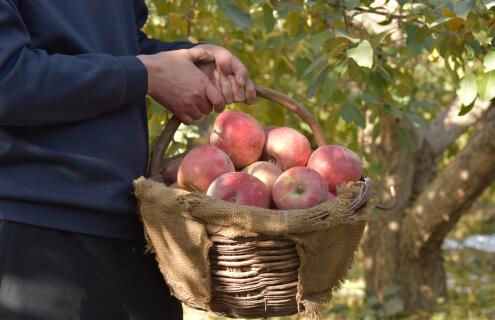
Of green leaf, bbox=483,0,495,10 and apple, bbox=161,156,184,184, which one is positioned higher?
green leaf, bbox=483,0,495,10

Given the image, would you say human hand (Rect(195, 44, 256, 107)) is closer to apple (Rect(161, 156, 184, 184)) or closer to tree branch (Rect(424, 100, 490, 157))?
apple (Rect(161, 156, 184, 184))

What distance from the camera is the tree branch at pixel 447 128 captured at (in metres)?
4.48

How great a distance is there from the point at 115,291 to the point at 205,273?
0.67ft

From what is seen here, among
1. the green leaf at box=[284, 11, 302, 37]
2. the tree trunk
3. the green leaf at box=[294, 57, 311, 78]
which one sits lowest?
the tree trunk

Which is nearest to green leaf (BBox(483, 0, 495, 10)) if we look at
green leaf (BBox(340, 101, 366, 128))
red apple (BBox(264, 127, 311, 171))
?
red apple (BBox(264, 127, 311, 171))

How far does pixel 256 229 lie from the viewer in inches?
51.6

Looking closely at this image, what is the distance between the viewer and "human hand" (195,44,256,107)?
5.20 ft

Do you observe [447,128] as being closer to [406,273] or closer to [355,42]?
[406,273]

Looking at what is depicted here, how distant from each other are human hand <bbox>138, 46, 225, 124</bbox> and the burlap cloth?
0.56ft

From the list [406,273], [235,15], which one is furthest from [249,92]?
[406,273]

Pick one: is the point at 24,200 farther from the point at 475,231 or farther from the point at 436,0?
the point at 475,231

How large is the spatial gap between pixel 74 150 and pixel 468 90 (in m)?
1.03

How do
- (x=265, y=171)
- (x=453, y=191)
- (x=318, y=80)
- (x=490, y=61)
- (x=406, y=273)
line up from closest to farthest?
(x=265, y=171) → (x=490, y=61) → (x=318, y=80) → (x=453, y=191) → (x=406, y=273)

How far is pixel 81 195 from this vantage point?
4.62 feet
